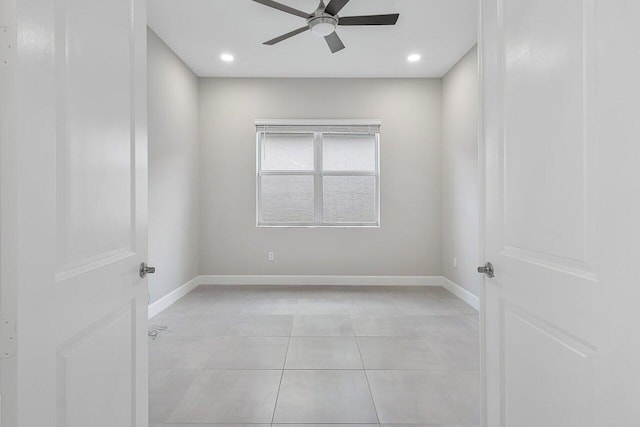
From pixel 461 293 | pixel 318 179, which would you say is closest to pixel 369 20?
pixel 318 179

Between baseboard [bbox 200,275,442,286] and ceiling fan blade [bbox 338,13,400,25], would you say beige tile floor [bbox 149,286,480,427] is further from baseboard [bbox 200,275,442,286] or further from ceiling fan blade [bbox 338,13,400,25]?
ceiling fan blade [bbox 338,13,400,25]

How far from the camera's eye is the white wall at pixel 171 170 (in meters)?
3.62

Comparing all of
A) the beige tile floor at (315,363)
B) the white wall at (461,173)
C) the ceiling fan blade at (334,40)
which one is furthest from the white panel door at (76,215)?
the white wall at (461,173)

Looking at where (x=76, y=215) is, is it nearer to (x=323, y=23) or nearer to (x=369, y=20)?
(x=323, y=23)

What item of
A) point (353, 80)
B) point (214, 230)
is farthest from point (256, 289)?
point (353, 80)

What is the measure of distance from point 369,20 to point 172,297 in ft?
11.6

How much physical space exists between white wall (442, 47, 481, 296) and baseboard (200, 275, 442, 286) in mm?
394

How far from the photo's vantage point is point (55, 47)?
0.87 m

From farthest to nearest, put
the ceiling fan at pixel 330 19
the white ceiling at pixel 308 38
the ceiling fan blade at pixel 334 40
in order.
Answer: the white ceiling at pixel 308 38
the ceiling fan blade at pixel 334 40
the ceiling fan at pixel 330 19

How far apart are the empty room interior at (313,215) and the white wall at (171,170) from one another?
25mm

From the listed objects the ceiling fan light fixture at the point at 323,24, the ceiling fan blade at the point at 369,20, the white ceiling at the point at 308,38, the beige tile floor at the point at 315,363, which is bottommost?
the beige tile floor at the point at 315,363

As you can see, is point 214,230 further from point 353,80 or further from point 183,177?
point 353,80

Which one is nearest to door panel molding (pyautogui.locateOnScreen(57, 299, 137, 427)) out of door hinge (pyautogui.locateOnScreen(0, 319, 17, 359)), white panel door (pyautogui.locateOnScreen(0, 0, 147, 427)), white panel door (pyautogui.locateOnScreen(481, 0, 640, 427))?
white panel door (pyautogui.locateOnScreen(0, 0, 147, 427))

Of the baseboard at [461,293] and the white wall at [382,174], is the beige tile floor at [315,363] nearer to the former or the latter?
the baseboard at [461,293]
